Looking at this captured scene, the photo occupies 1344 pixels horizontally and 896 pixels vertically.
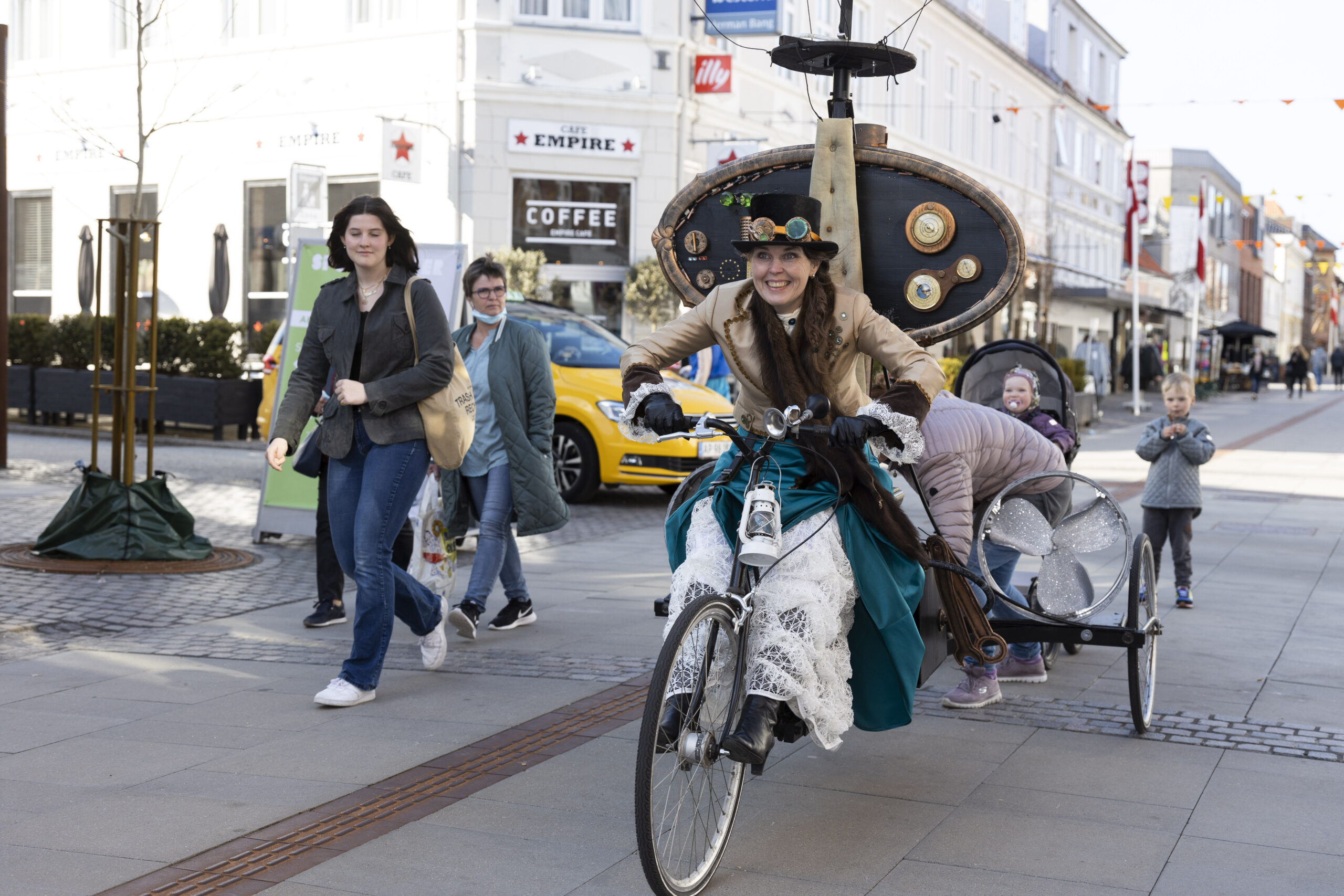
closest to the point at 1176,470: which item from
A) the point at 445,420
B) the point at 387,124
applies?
the point at 445,420

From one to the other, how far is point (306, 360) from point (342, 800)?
2.01 meters

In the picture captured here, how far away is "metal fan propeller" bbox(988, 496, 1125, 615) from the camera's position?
18.5 feet

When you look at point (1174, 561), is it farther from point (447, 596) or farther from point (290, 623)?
point (290, 623)

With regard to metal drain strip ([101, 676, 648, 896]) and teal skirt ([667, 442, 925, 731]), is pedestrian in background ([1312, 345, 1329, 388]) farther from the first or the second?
teal skirt ([667, 442, 925, 731])

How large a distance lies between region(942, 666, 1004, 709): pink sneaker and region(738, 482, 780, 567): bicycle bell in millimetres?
2181

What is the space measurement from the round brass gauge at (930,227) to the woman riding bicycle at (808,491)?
1115 mm

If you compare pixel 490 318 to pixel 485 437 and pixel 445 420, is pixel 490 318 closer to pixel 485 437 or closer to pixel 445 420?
pixel 485 437

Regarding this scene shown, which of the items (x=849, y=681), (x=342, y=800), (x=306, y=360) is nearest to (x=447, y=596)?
(x=306, y=360)

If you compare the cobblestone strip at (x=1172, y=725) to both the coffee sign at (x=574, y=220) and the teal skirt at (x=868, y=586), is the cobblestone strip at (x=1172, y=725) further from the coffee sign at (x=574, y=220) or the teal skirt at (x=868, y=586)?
the coffee sign at (x=574, y=220)

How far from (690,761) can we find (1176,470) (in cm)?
573

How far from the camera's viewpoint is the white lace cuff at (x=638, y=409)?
163 inches

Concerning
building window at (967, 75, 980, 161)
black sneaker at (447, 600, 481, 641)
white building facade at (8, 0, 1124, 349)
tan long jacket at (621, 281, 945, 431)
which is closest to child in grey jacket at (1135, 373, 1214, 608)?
black sneaker at (447, 600, 481, 641)

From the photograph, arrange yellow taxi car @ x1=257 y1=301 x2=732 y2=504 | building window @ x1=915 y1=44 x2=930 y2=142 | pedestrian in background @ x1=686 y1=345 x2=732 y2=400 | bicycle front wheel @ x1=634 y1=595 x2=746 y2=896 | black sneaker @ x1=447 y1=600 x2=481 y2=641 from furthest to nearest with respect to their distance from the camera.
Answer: building window @ x1=915 y1=44 x2=930 y2=142, pedestrian in background @ x1=686 y1=345 x2=732 y2=400, yellow taxi car @ x1=257 y1=301 x2=732 y2=504, black sneaker @ x1=447 y1=600 x2=481 y2=641, bicycle front wheel @ x1=634 y1=595 x2=746 y2=896

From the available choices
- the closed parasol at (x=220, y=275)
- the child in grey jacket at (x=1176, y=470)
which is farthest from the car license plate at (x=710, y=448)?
the closed parasol at (x=220, y=275)
